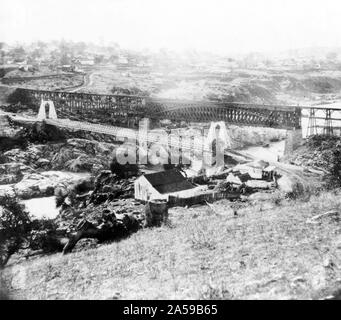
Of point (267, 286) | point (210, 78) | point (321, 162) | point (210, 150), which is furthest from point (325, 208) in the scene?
point (210, 78)

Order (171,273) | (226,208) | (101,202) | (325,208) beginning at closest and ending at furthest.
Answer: (171,273) → (325,208) → (226,208) → (101,202)

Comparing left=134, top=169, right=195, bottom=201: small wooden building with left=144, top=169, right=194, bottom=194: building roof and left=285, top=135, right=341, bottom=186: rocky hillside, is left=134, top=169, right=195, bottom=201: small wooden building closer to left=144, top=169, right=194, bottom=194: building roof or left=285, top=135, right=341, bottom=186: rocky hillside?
left=144, top=169, right=194, bottom=194: building roof

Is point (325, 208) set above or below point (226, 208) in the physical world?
above

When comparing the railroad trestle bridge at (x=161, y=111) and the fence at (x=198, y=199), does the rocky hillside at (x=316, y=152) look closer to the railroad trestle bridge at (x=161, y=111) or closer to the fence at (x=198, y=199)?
the railroad trestle bridge at (x=161, y=111)

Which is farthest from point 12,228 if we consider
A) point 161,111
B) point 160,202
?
point 161,111

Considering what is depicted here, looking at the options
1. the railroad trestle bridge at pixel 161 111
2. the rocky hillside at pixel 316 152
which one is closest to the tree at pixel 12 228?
the rocky hillside at pixel 316 152

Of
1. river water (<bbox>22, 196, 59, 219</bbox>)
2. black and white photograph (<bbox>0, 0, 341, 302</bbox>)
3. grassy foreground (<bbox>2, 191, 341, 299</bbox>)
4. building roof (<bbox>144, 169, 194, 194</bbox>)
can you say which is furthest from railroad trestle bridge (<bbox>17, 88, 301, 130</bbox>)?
grassy foreground (<bbox>2, 191, 341, 299</bbox>)

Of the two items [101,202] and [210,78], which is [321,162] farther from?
[210,78]
